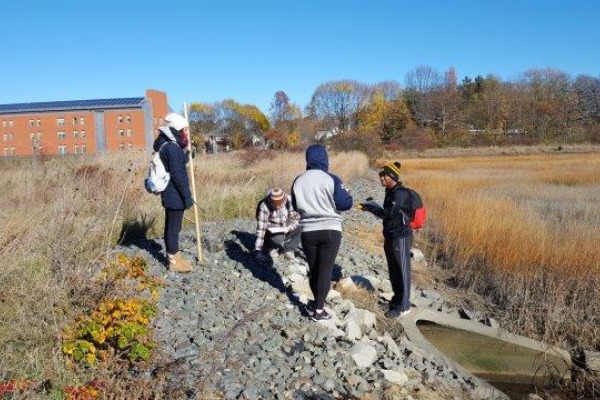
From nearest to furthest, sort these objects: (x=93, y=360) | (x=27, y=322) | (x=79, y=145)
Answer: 1. (x=93, y=360)
2. (x=27, y=322)
3. (x=79, y=145)

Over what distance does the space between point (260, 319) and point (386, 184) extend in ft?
6.55

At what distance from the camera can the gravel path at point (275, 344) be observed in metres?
3.97

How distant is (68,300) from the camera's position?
4.63 metres

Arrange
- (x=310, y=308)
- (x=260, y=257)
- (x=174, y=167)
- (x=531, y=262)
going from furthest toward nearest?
1. (x=531, y=262)
2. (x=260, y=257)
3. (x=174, y=167)
4. (x=310, y=308)

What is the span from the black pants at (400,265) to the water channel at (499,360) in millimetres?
684

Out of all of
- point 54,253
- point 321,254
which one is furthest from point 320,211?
point 54,253

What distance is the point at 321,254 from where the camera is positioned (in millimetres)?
5203

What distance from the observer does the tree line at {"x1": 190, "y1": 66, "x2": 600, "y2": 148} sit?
6251cm

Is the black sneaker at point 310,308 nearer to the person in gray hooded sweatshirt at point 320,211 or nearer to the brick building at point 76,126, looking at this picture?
the person in gray hooded sweatshirt at point 320,211

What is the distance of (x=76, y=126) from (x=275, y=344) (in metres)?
61.9

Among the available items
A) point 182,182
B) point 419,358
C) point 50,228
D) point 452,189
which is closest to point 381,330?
point 419,358

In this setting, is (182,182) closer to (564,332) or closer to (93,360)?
(93,360)

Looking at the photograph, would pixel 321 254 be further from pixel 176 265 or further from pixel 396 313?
pixel 176 265

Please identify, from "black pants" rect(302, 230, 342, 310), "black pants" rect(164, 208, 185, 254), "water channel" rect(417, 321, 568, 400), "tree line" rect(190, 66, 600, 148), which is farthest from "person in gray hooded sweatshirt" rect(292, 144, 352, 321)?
"tree line" rect(190, 66, 600, 148)
